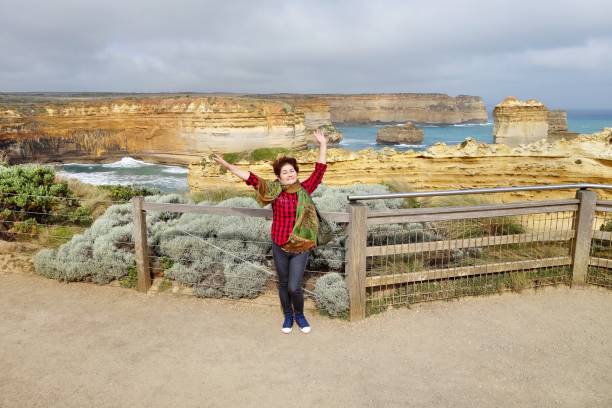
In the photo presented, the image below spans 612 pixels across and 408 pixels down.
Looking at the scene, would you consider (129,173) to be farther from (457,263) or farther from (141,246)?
(457,263)

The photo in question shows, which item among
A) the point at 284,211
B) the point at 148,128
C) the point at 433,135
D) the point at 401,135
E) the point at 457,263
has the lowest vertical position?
the point at 433,135

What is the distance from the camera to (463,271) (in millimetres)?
4996

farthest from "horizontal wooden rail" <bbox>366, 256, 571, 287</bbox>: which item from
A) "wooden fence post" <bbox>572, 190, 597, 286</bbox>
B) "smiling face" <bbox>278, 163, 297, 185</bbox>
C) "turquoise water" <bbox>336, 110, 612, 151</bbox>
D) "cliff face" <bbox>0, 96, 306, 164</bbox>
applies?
"turquoise water" <bbox>336, 110, 612, 151</bbox>

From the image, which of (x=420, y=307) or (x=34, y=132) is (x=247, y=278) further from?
(x=34, y=132)

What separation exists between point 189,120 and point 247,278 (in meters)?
59.1

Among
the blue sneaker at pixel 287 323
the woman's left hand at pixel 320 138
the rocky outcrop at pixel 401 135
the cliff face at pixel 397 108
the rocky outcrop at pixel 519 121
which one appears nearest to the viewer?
the woman's left hand at pixel 320 138

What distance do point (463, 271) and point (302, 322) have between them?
204 centimetres

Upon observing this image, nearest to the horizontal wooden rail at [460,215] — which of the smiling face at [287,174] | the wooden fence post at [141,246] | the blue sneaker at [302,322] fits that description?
the smiling face at [287,174]

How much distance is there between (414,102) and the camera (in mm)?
167250

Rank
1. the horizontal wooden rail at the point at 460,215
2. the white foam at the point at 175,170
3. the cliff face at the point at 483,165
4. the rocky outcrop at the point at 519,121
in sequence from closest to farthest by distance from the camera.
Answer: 1. the horizontal wooden rail at the point at 460,215
2. the cliff face at the point at 483,165
3. the rocky outcrop at the point at 519,121
4. the white foam at the point at 175,170

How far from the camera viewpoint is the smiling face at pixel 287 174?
3.96m

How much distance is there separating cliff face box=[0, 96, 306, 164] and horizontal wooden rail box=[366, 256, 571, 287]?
174ft

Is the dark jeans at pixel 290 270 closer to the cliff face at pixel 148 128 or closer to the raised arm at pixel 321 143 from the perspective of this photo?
the raised arm at pixel 321 143

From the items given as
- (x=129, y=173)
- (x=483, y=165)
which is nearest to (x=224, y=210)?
(x=483, y=165)
